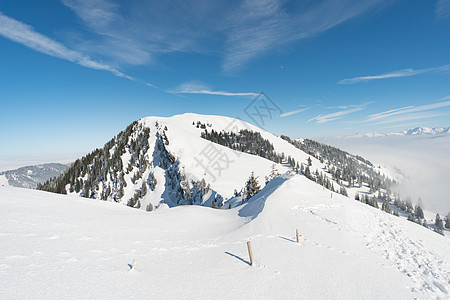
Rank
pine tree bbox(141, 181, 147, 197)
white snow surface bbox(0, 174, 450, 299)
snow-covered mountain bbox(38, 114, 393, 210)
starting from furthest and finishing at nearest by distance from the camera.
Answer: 1. pine tree bbox(141, 181, 147, 197)
2. snow-covered mountain bbox(38, 114, 393, 210)
3. white snow surface bbox(0, 174, 450, 299)

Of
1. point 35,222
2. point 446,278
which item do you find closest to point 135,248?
point 35,222

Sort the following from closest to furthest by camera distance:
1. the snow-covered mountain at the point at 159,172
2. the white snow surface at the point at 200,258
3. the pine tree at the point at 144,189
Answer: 1. the white snow surface at the point at 200,258
2. the snow-covered mountain at the point at 159,172
3. the pine tree at the point at 144,189

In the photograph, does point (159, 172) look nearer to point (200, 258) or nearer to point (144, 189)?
point (144, 189)

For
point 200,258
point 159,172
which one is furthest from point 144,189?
point 200,258

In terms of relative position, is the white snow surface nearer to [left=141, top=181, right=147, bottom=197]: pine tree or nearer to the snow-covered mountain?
the snow-covered mountain

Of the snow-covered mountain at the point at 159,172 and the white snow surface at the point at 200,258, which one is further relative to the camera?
the snow-covered mountain at the point at 159,172

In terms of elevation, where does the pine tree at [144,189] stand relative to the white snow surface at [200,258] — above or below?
below

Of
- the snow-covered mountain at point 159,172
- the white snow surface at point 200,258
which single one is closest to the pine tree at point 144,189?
the snow-covered mountain at point 159,172

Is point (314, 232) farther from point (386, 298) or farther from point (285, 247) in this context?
point (386, 298)

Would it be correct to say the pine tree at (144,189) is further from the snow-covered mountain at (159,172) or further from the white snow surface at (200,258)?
the white snow surface at (200,258)

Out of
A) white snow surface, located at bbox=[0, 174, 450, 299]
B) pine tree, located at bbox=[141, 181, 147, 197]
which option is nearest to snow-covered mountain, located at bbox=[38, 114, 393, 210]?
pine tree, located at bbox=[141, 181, 147, 197]

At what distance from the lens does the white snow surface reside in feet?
22.2

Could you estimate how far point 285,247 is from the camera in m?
11.8

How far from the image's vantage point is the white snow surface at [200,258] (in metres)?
6.75
